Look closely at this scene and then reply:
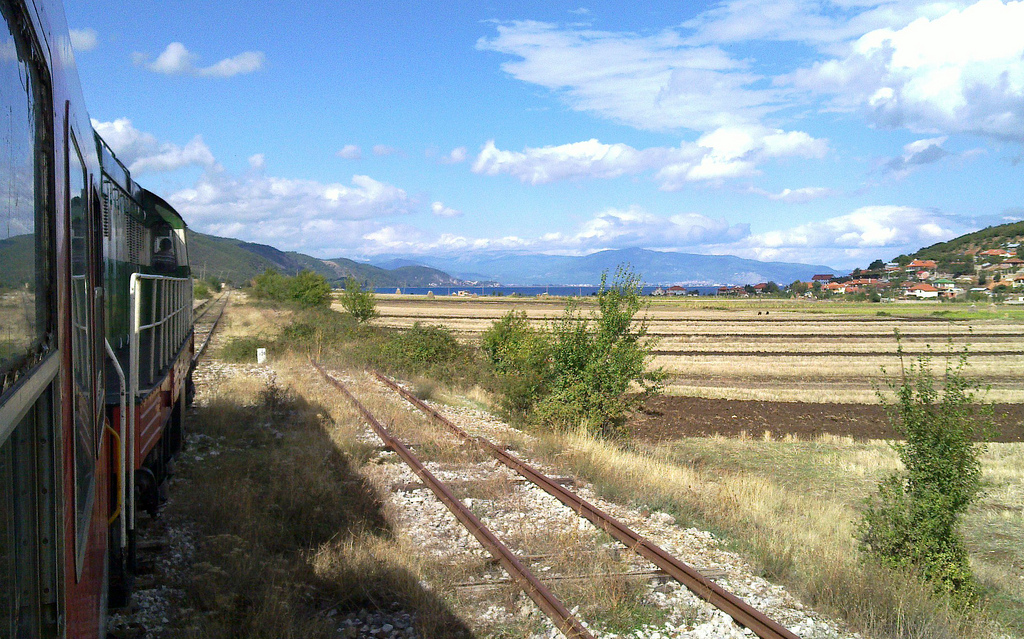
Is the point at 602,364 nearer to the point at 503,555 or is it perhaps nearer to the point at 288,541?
the point at 503,555

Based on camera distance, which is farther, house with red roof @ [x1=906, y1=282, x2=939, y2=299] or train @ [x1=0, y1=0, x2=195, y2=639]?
house with red roof @ [x1=906, y1=282, x2=939, y2=299]

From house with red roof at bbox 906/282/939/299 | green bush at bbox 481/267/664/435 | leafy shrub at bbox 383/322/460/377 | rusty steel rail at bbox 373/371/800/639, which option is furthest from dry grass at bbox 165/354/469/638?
house with red roof at bbox 906/282/939/299

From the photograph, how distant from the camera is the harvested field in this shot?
90.0 feet

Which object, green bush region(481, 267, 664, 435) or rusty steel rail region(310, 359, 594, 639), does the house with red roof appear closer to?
green bush region(481, 267, 664, 435)

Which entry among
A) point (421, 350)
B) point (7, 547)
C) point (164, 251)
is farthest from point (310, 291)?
point (7, 547)

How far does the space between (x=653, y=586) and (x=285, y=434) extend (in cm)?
746

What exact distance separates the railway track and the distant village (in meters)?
106

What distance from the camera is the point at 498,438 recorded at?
13.5m

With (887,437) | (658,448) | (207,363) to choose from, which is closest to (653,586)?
(658,448)

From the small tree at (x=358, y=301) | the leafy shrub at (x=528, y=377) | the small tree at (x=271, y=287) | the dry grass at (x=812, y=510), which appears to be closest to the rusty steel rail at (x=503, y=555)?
the dry grass at (x=812, y=510)

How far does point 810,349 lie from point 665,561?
37503 millimetres

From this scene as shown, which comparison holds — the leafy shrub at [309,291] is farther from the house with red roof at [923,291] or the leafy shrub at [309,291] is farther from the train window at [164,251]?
the house with red roof at [923,291]

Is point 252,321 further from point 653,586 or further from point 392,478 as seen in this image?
point 653,586

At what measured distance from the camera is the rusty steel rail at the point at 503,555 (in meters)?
5.76
